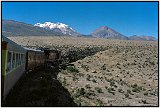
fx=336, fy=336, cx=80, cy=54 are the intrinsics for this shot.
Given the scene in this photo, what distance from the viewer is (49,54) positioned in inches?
1951

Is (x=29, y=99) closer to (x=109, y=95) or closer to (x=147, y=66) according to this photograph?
(x=109, y=95)

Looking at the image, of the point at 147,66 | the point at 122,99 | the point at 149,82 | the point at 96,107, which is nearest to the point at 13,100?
the point at 96,107

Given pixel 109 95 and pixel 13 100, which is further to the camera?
pixel 109 95

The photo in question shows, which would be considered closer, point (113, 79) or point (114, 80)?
point (114, 80)

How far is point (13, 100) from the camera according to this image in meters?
17.0

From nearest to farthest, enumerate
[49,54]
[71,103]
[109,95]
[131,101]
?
[71,103], [131,101], [109,95], [49,54]

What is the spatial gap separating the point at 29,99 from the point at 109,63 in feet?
125

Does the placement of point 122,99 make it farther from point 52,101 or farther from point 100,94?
point 52,101

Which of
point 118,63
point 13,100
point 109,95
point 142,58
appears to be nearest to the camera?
point 13,100

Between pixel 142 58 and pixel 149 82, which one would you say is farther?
pixel 142 58

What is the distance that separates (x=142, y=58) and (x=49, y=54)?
20.3m

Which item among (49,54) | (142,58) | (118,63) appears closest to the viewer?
(49,54)

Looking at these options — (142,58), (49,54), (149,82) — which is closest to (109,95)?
(149,82)

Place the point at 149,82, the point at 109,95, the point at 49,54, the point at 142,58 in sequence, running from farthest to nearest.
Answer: the point at 142,58 → the point at 49,54 → the point at 149,82 → the point at 109,95
